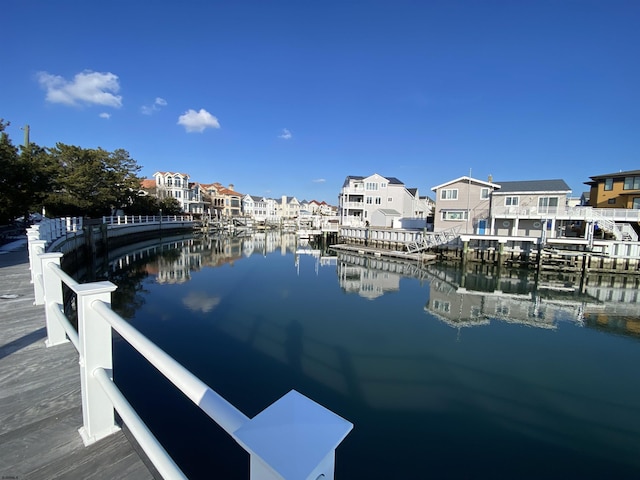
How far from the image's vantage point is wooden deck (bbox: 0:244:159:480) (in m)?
2.14

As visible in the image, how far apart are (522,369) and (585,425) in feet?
8.18

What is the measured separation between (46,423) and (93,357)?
3.24 feet

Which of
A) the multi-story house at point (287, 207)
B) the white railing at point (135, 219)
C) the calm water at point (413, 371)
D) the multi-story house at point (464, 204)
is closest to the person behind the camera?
the calm water at point (413, 371)

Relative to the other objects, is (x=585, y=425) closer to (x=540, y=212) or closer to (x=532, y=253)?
(x=532, y=253)

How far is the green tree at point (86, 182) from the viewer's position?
30.6 meters

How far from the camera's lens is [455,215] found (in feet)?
114

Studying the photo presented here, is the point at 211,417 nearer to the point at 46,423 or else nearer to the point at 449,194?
the point at 46,423

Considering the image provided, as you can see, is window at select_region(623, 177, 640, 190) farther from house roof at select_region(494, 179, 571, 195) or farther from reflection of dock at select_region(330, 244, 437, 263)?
reflection of dock at select_region(330, 244, 437, 263)

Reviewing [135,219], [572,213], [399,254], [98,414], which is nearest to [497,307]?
[399,254]

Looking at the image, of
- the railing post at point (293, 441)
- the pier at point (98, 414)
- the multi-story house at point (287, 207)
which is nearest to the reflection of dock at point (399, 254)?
the pier at point (98, 414)

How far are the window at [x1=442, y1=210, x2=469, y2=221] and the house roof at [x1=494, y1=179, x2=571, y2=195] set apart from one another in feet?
A: 12.1

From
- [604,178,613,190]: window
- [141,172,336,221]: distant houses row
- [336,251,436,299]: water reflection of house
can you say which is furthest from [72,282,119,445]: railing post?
[141,172,336,221]: distant houses row

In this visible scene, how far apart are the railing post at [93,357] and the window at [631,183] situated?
150ft

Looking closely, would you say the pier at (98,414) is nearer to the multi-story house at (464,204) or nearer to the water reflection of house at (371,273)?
the water reflection of house at (371,273)
